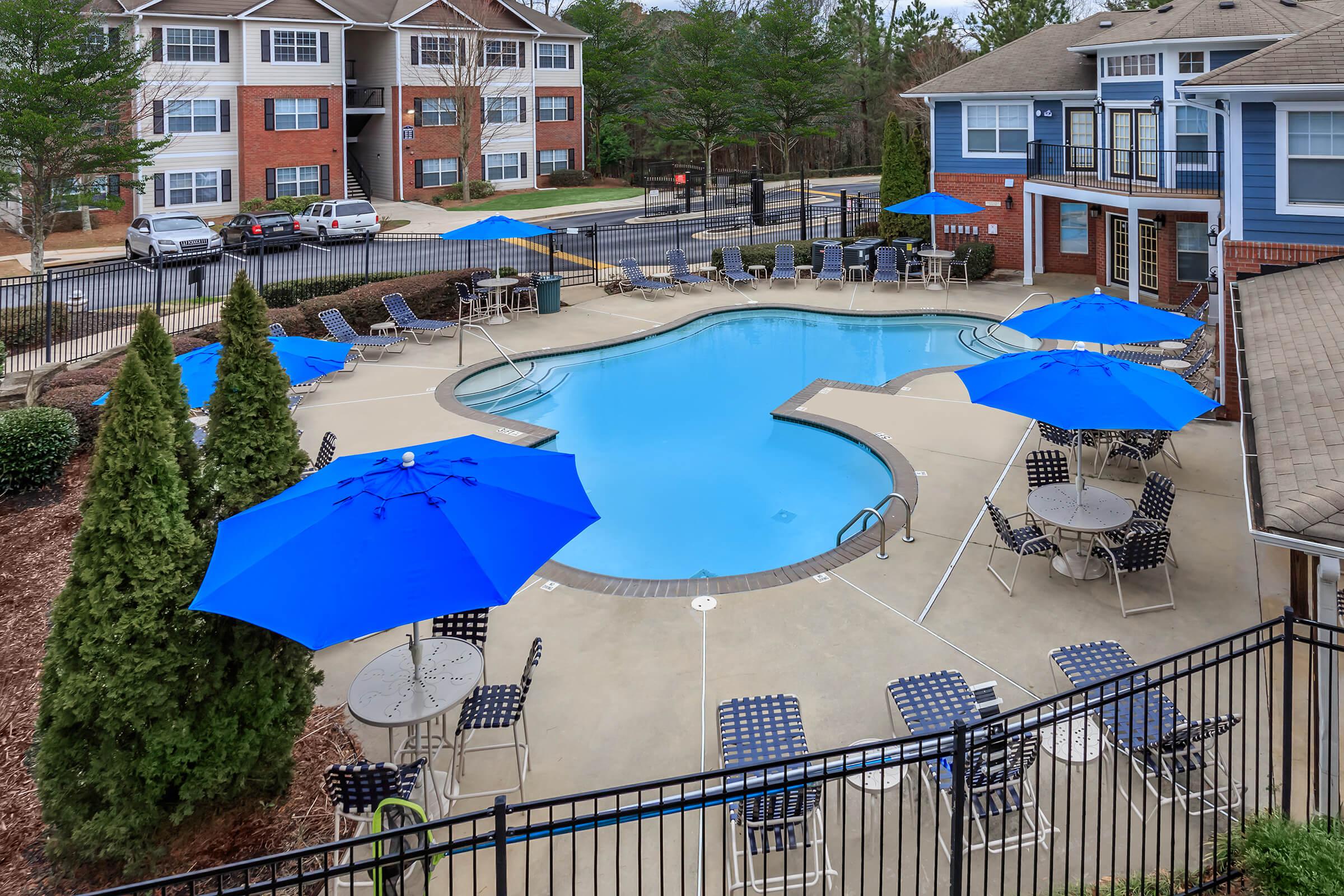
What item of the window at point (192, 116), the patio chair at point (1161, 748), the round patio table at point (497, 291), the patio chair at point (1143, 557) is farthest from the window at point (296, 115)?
the patio chair at point (1161, 748)

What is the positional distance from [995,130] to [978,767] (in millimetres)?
26638

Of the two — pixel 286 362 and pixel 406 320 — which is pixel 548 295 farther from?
pixel 286 362

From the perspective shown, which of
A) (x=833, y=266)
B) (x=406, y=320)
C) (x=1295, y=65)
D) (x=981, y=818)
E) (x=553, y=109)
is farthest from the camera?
(x=553, y=109)

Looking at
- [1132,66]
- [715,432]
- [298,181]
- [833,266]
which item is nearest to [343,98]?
[298,181]

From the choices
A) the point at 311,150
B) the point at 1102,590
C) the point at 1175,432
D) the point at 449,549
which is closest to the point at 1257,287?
the point at 1175,432

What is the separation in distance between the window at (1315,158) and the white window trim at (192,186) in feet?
131

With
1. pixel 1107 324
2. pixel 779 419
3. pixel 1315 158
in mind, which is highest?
pixel 1315 158

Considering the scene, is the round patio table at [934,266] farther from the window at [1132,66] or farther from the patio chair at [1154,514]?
the patio chair at [1154,514]

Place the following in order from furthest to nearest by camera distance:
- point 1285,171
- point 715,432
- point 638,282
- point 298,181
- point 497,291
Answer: point 298,181
point 638,282
point 497,291
point 715,432
point 1285,171

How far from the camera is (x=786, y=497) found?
1397 cm

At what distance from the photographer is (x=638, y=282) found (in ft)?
87.7

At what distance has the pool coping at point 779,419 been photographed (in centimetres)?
1068

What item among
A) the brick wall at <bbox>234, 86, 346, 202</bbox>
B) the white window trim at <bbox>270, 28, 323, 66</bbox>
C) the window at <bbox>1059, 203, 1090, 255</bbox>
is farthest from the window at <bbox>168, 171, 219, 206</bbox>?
the window at <bbox>1059, 203, 1090, 255</bbox>

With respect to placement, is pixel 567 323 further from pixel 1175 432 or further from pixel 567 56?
pixel 567 56
